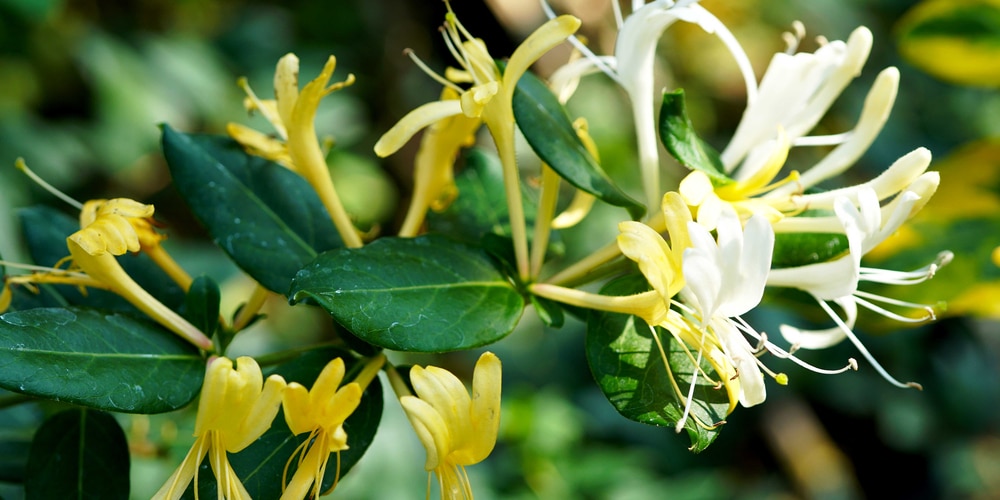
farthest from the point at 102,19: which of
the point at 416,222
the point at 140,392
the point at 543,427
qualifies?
the point at 140,392

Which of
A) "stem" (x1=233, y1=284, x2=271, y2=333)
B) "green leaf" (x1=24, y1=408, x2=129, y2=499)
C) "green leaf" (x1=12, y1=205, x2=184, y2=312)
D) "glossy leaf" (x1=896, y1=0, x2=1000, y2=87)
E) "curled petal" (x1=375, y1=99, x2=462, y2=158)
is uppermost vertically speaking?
"curled petal" (x1=375, y1=99, x2=462, y2=158)

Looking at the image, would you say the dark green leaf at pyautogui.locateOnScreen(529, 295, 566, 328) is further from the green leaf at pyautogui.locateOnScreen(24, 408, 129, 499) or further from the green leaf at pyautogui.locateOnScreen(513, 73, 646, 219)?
the green leaf at pyautogui.locateOnScreen(24, 408, 129, 499)

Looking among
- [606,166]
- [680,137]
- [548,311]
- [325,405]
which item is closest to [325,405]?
[325,405]

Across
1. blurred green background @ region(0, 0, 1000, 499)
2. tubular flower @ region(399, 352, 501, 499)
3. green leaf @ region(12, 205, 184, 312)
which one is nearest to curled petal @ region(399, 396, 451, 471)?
tubular flower @ region(399, 352, 501, 499)

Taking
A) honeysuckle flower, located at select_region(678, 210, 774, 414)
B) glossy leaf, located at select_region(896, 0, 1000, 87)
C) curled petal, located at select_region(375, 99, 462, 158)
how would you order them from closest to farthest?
1. honeysuckle flower, located at select_region(678, 210, 774, 414)
2. curled petal, located at select_region(375, 99, 462, 158)
3. glossy leaf, located at select_region(896, 0, 1000, 87)

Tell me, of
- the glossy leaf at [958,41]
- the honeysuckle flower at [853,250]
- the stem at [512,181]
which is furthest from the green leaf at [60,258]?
the glossy leaf at [958,41]

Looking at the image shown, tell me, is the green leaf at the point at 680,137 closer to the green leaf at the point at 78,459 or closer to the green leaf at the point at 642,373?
the green leaf at the point at 642,373
